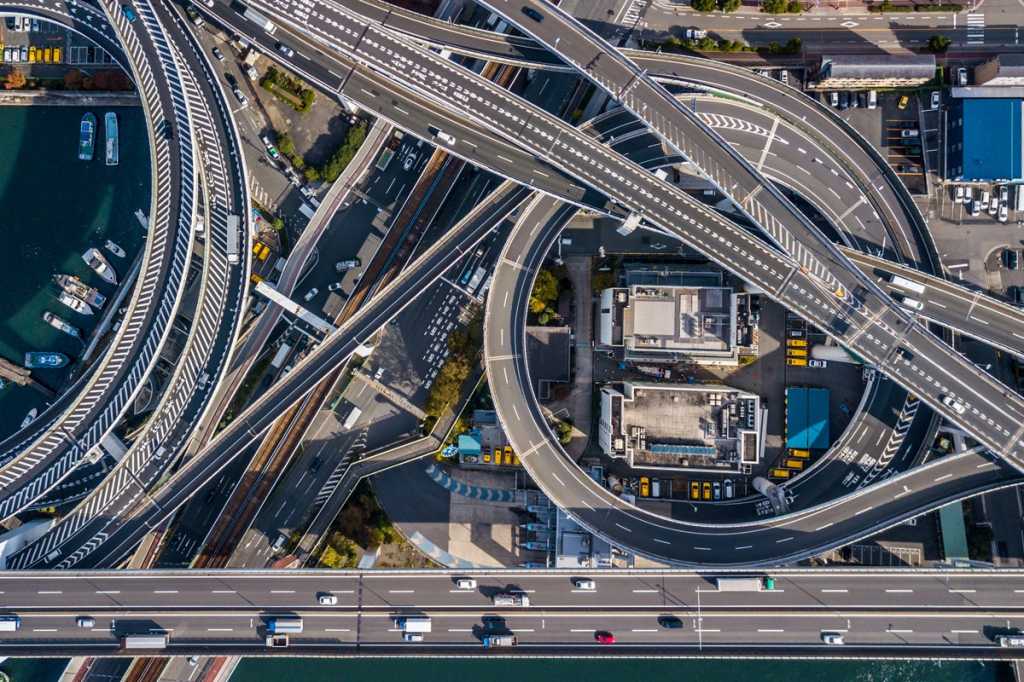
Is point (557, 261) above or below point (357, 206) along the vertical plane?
below

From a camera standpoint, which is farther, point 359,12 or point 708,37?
point 708,37

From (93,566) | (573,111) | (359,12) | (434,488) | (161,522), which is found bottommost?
(93,566)

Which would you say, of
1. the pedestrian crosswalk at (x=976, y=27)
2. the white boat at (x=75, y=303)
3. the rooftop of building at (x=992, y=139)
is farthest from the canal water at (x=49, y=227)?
the pedestrian crosswalk at (x=976, y=27)

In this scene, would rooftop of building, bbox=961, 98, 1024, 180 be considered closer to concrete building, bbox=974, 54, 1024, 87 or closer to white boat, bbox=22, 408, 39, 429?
concrete building, bbox=974, 54, 1024, 87

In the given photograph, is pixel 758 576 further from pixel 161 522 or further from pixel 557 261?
pixel 161 522

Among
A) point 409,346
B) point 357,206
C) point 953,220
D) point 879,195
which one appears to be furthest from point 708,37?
point 409,346

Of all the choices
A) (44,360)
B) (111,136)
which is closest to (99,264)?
(44,360)
